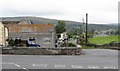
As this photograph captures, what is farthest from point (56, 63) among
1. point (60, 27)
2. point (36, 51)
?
point (60, 27)

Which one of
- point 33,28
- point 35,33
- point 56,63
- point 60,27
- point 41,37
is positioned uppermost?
point 60,27

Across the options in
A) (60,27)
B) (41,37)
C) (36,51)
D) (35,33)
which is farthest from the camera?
(60,27)

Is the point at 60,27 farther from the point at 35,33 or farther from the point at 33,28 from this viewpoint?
the point at 35,33

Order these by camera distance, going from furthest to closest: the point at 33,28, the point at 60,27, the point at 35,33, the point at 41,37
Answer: the point at 60,27
the point at 33,28
the point at 35,33
the point at 41,37

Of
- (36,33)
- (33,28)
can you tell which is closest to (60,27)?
(33,28)

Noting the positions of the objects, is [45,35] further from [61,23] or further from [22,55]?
[61,23]

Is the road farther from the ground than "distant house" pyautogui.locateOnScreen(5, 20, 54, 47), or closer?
closer

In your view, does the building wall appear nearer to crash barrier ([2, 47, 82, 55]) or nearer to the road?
crash barrier ([2, 47, 82, 55])

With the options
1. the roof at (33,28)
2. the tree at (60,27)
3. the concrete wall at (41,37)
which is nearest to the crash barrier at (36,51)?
the concrete wall at (41,37)

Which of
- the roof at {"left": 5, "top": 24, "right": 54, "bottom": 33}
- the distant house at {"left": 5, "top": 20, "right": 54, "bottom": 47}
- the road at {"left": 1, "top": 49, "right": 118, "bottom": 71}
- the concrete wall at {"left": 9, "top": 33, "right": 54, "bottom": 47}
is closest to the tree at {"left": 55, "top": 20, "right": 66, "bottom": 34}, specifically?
the roof at {"left": 5, "top": 24, "right": 54, "bottom": 33}

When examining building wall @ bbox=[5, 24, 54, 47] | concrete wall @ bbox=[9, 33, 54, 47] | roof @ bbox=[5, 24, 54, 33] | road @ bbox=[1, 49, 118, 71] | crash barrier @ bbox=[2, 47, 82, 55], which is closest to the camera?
road @ bbox=[1, 49, 118, 71]

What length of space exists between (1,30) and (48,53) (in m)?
25.7

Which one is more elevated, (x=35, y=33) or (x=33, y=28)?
(x=33, y=28)

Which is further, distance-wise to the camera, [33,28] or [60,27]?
[60,27]
